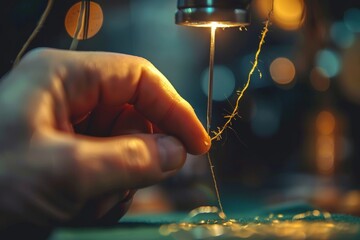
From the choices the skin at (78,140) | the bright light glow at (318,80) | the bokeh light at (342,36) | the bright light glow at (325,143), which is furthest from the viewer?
the bokeh light at (342,36)

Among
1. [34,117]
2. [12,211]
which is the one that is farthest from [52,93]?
[12,211]

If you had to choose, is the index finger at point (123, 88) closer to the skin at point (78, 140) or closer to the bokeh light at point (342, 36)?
the skin at point (78, 140)

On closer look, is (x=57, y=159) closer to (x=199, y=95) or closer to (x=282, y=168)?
(x=282, y=168)

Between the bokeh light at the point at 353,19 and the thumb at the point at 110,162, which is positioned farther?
the bokeh light at the point at 353,19

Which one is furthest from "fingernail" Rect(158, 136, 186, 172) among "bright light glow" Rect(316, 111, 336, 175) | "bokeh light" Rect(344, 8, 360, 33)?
"bokeh light" Rect(344, 8, 360, 33)

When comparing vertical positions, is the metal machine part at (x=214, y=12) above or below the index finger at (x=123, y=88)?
above

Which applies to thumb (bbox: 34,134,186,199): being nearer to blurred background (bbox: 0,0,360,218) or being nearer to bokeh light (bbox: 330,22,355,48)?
blurred background (bbox: 0,0,360,218)

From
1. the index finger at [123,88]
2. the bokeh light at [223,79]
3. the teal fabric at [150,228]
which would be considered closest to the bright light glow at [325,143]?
the bokeh light at [223,79]
